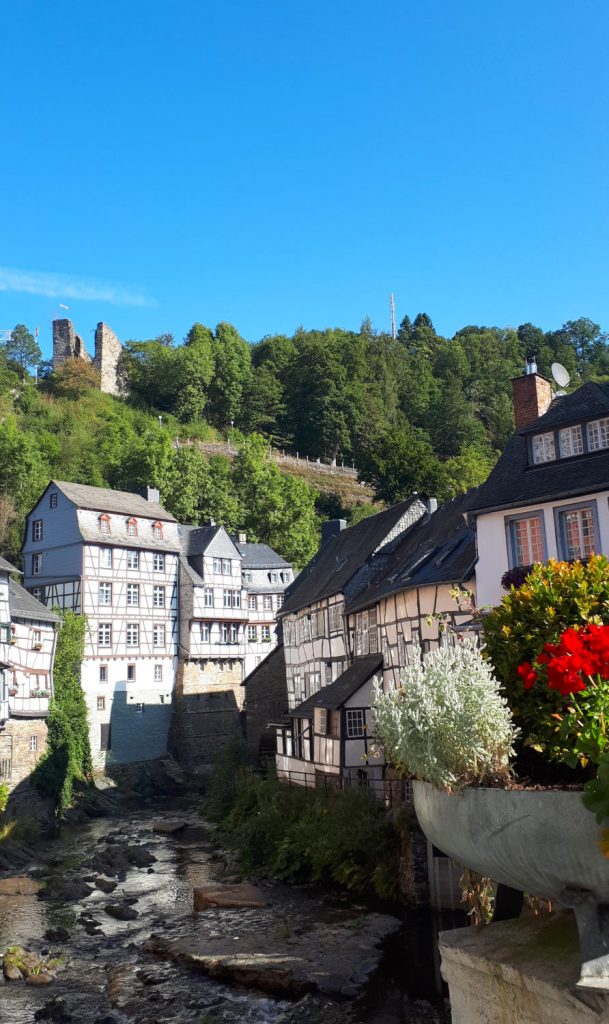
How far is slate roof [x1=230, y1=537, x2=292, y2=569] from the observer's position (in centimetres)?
5047

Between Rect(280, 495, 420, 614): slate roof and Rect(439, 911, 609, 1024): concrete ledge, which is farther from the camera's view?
Rect(280, 495, 420, 614): slate roof

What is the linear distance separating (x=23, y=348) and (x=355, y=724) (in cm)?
6667

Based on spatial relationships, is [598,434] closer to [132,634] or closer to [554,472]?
[554,472]

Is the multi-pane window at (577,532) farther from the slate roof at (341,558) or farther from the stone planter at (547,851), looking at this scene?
the slate roof at (341,558)

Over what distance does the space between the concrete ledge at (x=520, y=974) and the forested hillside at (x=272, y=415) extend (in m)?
46.5

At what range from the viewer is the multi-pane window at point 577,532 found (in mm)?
17078

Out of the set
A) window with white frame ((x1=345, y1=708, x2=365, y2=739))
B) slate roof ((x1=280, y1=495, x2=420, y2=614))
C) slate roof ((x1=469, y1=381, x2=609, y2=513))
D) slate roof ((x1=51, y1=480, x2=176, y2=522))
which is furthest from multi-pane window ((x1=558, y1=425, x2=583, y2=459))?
slate roof ((x1=51, y1=480, x2=176, y2=522))

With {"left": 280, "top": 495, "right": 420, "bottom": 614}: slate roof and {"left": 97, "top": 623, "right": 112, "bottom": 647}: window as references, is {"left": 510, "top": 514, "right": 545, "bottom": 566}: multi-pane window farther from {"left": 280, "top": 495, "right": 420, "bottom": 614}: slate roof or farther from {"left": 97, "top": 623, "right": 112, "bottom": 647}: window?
{"left": 97, "top": 623, "right": 112, "bottom": 647}: window

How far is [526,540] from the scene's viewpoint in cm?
1814

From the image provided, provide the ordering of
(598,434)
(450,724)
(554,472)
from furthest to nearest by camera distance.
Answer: (554,472), (598,434), (450,724)

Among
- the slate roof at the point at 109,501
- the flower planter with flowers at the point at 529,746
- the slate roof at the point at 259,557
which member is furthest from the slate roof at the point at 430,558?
the slate roof at the point at 259,557

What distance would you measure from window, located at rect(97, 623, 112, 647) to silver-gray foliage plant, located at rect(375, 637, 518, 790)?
35877 millimetres

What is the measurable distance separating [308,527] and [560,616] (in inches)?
2024

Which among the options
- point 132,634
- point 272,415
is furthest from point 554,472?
point 272,415
